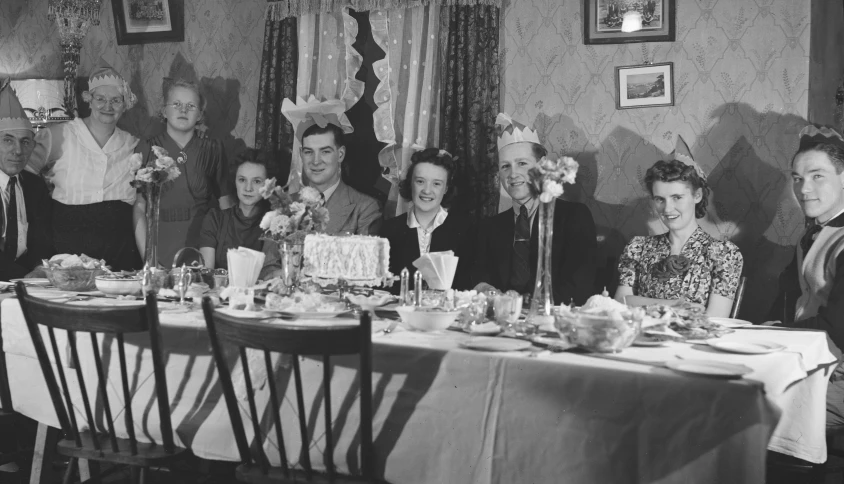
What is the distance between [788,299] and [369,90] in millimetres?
2646

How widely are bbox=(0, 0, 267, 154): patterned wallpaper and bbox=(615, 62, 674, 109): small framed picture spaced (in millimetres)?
2397

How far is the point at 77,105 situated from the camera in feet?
17.3

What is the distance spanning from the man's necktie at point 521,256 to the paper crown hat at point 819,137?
1328 mm

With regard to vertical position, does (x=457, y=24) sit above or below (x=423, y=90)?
above

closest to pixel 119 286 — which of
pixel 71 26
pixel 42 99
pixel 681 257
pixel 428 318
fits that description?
pixel 428 318

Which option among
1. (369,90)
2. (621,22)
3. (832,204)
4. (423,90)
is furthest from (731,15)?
(369,90)

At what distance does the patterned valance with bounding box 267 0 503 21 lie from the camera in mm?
4305

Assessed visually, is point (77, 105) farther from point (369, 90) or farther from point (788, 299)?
point (788, 299)

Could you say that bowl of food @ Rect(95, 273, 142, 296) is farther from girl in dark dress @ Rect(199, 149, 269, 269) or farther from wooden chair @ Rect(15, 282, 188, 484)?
girl in dark dress @ Rect(199, 149, 269, 269)

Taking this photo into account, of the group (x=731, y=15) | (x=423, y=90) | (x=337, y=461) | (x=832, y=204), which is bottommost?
(x=337, y=461)

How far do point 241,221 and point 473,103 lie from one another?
1.51m

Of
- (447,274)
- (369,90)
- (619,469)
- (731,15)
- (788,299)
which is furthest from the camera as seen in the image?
(369,90)

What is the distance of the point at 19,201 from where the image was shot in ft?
14.6

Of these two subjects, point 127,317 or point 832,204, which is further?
point 832,204
